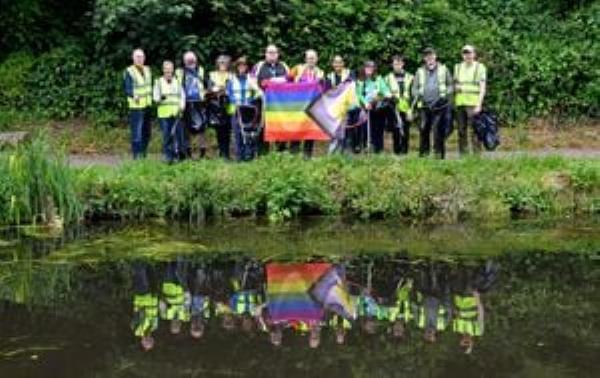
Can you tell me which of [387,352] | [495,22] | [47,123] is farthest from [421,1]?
[387,352]

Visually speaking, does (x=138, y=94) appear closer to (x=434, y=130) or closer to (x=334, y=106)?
(x=334, y=106)

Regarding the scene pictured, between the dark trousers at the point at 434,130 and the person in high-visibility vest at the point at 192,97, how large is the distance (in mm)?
3336

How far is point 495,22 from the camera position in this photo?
2309cm

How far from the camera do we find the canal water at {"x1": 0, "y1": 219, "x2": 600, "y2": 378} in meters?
9.04

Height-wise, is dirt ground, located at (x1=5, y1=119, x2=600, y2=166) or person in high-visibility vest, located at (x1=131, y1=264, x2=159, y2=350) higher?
dirt ground, located at (x1=5, y1=119, x2=600, y2=166)

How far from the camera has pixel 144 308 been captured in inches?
429

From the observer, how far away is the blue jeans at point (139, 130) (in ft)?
57.0

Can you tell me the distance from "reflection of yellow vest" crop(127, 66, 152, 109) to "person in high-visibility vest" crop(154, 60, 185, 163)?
0.18 metres

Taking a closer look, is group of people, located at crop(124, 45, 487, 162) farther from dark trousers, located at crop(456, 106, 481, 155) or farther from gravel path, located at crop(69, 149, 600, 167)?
gravel path, located at crop(69, 149, 600, 167)

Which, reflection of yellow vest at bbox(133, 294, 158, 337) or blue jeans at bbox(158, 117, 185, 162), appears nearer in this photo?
reflection of yellow vest at bbox(133, 294, 158, 337)

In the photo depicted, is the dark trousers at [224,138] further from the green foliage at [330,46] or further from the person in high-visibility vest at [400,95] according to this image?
the green foliage at [330,46]

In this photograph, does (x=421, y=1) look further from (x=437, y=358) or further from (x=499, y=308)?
(x=437, y=358)

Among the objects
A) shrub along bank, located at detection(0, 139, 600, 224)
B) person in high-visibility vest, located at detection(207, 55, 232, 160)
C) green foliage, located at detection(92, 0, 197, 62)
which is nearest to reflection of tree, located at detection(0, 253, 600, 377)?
shrub along bank, located at detection(0, 139, 600, 224)

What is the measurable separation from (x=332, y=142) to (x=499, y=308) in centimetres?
745
